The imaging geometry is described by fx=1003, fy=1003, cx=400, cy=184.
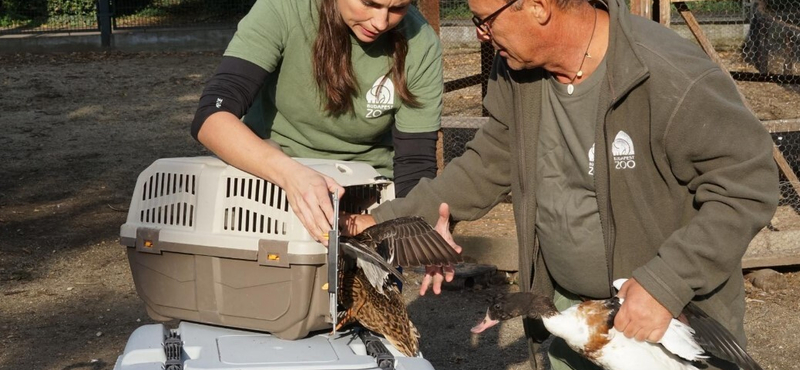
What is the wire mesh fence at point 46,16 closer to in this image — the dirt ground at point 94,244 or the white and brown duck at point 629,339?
the dirt ground at point 94,244

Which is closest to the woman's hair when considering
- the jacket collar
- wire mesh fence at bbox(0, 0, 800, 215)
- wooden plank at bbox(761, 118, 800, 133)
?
the jacket collar

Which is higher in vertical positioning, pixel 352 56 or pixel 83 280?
pixel 352 56

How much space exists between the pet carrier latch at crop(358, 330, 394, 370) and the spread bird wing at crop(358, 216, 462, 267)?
0.75ft

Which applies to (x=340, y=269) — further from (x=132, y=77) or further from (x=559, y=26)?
(x=132, y=77)

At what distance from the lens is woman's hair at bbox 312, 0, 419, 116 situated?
3.00m

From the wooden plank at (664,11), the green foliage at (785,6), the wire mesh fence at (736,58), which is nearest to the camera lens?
the wooden plank at (664,11)

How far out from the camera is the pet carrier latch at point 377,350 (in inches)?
102

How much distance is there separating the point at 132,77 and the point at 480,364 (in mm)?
9551

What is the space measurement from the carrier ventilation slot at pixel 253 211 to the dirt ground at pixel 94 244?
7.21ft

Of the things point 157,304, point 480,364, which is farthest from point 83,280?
point 157,304

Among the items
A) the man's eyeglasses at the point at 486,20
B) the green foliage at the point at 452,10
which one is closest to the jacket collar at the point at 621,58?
the man's eyeglasses at the point at 486,20

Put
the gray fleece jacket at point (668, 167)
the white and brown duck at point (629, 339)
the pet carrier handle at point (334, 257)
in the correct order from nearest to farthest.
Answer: the gray fleece jacket at point (668, 167) < the white and brown duck at point (629, 339) < the pet carrier handle at point (334, 257)

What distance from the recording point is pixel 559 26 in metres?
2.49

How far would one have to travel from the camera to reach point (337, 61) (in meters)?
3.04
